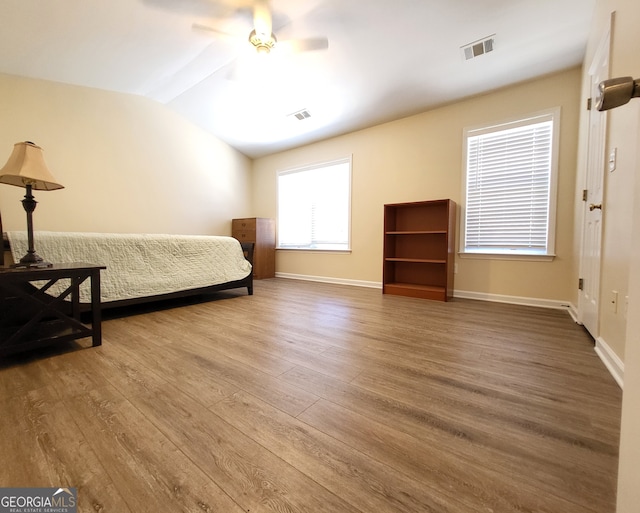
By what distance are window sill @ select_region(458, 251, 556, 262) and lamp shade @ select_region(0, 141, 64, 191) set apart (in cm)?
381

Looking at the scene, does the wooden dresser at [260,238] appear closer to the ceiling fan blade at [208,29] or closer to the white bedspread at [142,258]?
the white bedspread at [142,258]

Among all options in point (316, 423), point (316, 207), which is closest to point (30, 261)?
point (316, 423)

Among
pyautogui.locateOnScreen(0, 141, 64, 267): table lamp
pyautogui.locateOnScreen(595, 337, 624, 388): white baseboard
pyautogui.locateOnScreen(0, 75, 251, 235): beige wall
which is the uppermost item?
pyautogui.locateOnScreen(0, 75, 251, 235): beige wall

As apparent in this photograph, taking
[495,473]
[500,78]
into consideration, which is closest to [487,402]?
[495,473]

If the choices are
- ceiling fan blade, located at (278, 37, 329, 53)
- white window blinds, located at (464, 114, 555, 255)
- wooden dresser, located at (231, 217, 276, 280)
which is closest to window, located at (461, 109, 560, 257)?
white window blinds, located at (464, 114, 555, 255)

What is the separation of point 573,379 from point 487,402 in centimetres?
57

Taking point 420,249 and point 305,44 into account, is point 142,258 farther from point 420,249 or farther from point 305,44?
point 420,249

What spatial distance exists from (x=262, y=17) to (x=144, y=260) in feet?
7.56

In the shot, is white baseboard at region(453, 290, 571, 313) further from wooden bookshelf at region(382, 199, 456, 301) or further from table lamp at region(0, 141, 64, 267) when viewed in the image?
table lamp at region(0, 141, 64, 267)

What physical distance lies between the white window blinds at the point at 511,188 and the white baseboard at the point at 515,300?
0.49 meters

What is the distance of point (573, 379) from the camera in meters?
1.34

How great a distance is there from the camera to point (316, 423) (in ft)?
3.35

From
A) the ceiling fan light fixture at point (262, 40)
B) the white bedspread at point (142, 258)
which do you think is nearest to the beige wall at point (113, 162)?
the white bedspread at point (142, 258)

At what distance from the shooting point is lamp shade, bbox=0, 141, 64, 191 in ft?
5.29
